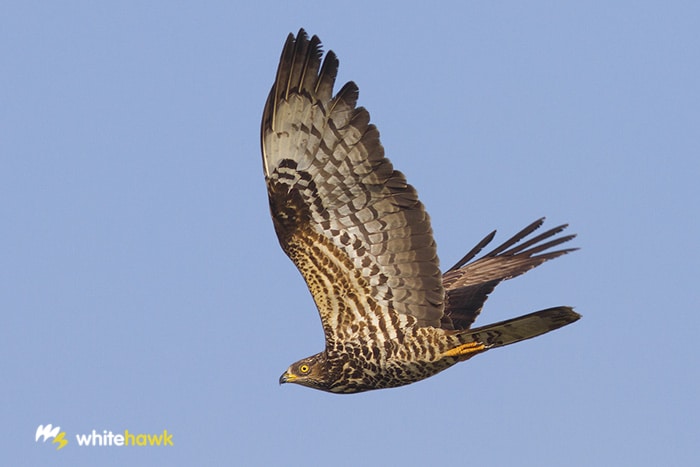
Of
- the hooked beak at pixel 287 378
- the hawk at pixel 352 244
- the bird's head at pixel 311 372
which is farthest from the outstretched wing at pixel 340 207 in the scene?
the hooked beak at pixel 287 378

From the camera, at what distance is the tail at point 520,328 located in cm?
1041

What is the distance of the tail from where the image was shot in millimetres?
10406

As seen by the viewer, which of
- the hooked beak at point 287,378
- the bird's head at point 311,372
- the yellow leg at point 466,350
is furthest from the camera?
the hooked beak at point 287,378

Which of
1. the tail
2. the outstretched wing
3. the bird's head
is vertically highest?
the outstretched wing

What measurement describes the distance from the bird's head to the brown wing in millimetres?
1610

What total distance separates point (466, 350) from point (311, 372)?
1.58 meters

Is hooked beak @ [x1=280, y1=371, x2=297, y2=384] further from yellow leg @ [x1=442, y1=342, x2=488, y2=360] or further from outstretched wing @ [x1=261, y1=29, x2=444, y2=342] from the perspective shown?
yellow leg @ [x1=442, y1=342, x2=488, y2=360]

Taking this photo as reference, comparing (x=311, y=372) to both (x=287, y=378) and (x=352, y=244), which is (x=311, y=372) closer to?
(x=287, y=378)

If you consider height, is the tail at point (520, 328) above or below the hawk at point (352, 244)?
below

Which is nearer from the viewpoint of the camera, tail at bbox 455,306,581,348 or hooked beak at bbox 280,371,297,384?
tail at bbox 455,306,581,348

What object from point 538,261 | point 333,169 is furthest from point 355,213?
point 538,261

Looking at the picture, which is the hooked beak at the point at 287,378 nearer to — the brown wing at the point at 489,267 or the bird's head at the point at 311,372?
the bird's head at the point at 311,372

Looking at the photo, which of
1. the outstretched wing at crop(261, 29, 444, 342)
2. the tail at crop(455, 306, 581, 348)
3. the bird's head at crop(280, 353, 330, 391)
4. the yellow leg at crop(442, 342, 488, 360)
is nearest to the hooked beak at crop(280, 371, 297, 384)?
the bird's head at crop(280, 353, 330, 391)

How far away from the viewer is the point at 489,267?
14227 millimetres
